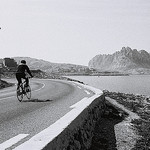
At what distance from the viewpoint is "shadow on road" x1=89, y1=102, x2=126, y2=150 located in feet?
23.5

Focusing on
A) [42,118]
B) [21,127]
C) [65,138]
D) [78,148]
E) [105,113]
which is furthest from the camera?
[105,113]

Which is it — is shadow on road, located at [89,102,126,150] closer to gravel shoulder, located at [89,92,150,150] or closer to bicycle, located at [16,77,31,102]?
gravel shoulder, located at [89,92,150,150]

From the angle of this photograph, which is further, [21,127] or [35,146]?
[21,127]

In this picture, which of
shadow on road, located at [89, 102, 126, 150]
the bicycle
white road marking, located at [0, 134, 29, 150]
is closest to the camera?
white road marking, located at [0, 134, 29, 150]

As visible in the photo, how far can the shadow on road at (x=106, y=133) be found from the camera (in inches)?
282

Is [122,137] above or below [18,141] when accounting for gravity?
below

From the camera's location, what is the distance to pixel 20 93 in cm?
1239

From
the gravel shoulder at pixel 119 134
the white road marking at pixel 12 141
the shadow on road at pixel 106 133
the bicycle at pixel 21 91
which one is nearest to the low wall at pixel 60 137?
the white road marking at pixel 12 141

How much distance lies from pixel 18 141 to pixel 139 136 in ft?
18.1

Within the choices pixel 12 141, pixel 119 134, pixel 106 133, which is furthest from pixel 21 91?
pixel 12 141

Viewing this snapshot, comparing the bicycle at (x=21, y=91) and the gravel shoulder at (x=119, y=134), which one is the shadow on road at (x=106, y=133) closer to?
the gravel shoulder at (x=119, y=134)

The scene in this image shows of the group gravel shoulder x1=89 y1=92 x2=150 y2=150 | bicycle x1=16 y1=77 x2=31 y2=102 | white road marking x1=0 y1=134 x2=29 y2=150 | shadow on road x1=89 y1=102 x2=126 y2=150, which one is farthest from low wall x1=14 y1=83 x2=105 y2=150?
bicycle x1=16 y1=77 x2=31 y2=102

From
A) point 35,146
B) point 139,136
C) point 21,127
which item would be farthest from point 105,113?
point 35,146

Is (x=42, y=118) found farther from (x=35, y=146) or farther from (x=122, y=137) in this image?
(x=35, y=146)
